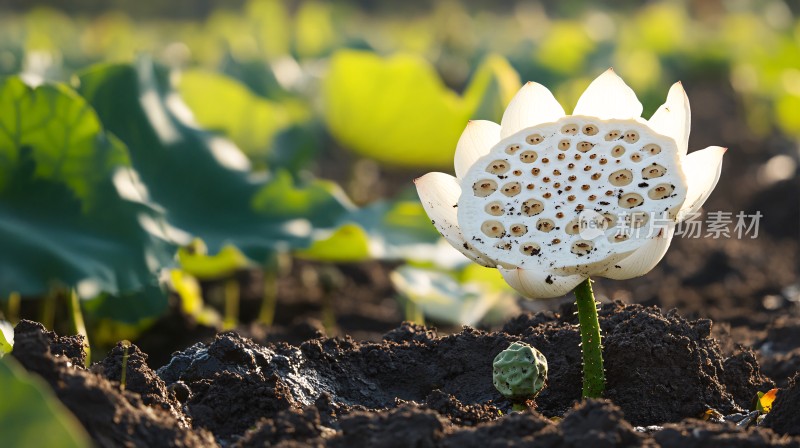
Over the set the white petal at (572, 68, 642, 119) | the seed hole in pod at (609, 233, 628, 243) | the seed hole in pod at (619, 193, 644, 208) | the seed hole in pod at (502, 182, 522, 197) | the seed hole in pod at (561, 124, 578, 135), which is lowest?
the seed hole in pod at (609, 233, 628, 243)

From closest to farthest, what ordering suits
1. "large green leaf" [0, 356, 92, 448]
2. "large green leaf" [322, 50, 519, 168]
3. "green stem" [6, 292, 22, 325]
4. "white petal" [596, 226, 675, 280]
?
"large green leaf" [0, 356, 92, 448], "white petal" [596, 226, 675, 280], "green stem" [6, 292, 22, 325], "large green leaf" [322, 50, 519, 168]

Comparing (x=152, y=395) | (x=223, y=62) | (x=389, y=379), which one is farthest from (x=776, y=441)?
(x=223, y=62)

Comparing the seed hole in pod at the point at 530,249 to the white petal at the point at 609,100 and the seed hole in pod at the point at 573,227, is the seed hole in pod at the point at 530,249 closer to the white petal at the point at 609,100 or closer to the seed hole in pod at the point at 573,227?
the seed hole in pod at the point at 573,227

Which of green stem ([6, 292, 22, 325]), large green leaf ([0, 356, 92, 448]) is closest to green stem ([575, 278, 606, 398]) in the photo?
large green leaf ([0, 356, 92, 448])

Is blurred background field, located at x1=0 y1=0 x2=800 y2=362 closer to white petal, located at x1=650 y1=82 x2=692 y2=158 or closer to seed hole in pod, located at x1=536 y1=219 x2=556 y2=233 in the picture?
seed hole in pod, located at x1=536 y1=219 x2=556 y2=233

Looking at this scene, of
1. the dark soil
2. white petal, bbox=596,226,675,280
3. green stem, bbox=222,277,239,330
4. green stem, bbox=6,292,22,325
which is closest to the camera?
the dark soil

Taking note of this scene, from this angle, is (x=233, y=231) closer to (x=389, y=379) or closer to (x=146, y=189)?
(x=146, y=189)

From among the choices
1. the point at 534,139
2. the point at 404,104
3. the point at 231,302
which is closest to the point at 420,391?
the point at 534,139
